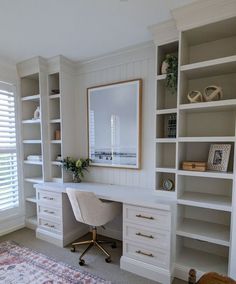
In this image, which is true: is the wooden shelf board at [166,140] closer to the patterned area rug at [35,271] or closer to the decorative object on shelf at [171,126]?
the decorative object on shelf at [171,126]

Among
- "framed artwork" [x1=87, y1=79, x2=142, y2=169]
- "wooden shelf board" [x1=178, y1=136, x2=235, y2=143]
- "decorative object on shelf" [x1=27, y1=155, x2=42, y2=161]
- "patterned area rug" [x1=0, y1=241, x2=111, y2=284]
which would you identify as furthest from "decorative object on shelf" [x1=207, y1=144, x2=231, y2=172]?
"decorative object on shelf" [x1=27, y1=155, x2=42, y2=161]

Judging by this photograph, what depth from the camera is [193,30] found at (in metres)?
1.81

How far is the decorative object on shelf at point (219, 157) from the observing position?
186 centimetres

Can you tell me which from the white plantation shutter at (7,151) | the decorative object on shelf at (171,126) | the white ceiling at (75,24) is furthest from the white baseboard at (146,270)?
the white ceiling at (75,24)

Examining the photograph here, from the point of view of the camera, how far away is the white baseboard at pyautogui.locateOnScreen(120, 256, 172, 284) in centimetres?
188

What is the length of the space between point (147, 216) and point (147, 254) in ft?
1.35

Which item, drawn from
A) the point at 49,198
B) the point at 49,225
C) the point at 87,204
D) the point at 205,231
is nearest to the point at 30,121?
the point at 49,198

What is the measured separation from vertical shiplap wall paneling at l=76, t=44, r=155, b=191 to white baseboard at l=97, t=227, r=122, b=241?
73 centimetres

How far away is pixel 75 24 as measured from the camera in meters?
1.95

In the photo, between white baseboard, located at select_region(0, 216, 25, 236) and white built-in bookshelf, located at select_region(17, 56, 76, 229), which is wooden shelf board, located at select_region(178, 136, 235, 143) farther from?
white baseboard, located at select_region(0, 216, 25, 236)

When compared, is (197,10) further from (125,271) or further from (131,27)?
(125,271)

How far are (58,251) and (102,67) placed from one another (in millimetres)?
2623

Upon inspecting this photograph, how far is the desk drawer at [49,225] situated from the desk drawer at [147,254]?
104 centimetres

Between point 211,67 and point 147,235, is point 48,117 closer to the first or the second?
point 147,235
